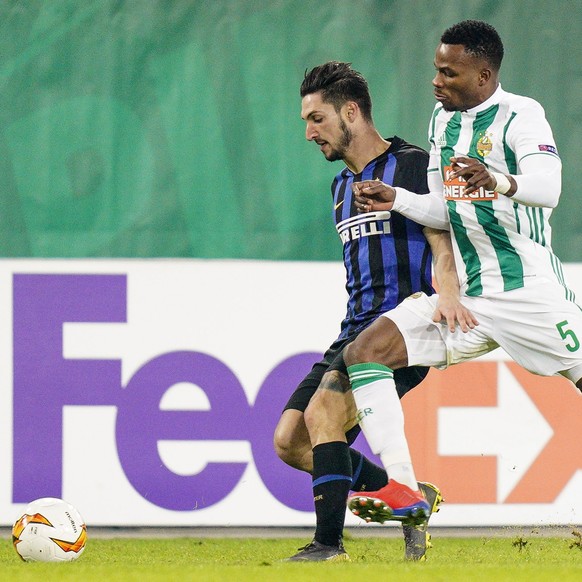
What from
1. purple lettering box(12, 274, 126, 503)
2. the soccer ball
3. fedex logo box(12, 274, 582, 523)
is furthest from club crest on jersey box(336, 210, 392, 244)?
purple lettering box(12, 274, 126, 503)

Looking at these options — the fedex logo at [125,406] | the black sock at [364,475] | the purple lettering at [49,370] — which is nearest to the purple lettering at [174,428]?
the fedex logo at [125,406]

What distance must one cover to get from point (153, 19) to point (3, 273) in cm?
150

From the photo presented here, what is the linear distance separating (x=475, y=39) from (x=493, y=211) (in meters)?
0.63

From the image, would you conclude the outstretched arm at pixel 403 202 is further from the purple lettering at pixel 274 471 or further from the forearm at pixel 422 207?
the purple lettering at pixel 274 471

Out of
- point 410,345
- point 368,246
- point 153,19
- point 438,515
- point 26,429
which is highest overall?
point 153,19

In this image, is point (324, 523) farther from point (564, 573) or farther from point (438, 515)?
point (438, 515)

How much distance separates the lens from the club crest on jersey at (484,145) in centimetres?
475

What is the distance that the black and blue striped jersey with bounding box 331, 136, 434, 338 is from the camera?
506 cm

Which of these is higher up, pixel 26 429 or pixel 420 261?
pixel 420 261

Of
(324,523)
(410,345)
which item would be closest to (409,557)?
(324,523)

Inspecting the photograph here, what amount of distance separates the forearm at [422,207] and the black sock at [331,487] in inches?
34.8

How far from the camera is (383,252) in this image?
16.6 ft

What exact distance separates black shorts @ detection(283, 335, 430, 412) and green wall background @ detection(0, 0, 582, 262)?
1.62 metres

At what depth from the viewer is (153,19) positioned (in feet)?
22.0
